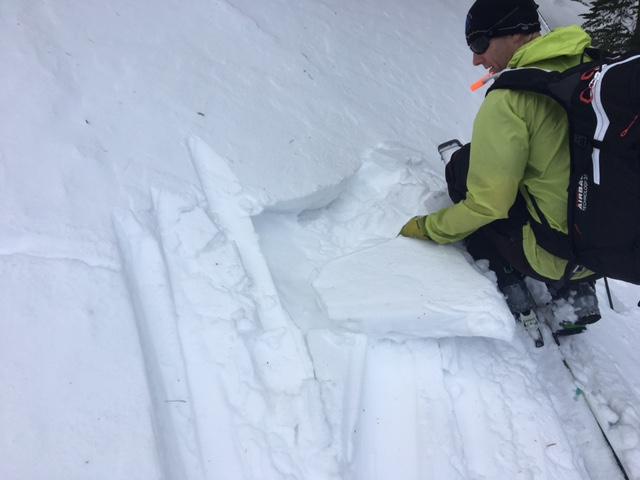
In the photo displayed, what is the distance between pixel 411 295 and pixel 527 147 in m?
0.85

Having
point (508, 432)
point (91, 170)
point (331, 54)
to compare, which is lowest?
point (508, 432)

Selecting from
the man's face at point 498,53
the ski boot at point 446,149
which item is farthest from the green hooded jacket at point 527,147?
the ski boot at point 446,149

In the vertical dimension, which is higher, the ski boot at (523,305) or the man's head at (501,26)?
the man's head at (501,26)

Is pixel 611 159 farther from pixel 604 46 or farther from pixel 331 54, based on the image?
pixel 604 46

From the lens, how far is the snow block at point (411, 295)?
2.14 m

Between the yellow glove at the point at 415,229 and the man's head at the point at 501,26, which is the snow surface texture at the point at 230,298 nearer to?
the yellow glove at the point at 415,229

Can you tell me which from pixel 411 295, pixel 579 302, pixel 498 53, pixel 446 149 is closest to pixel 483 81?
pixel 498 53

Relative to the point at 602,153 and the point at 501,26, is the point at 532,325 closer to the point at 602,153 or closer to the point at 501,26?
the point at 602,153

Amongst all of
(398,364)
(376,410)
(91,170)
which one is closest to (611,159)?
(398,364)

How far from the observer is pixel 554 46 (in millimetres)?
1801

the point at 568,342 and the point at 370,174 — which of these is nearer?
the point at 568,342

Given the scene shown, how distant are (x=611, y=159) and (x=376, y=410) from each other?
4.41ft

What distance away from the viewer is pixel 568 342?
2.60 metres

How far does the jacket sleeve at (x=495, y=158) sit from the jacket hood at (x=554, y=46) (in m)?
0.15
